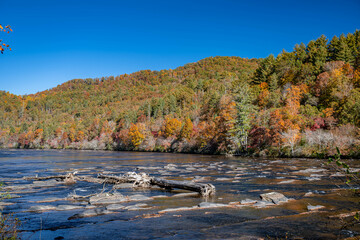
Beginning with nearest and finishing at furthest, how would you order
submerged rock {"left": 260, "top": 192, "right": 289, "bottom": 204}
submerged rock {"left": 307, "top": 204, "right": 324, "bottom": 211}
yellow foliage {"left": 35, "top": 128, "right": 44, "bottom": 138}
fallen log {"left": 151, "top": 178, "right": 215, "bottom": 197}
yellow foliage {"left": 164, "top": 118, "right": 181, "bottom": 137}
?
submerged rock {"left": 307, "top": 204, "right": 324, "bottom": 211}
submerged rock {"left": 260, "top": 192, "right": 289, "bottom": 204}
fallen log {"left": 151, "top": 178, "right": 215, "bottom": 197}
yellow foliage {"left": 164, "top": 118, "right": 181, "bottom": 137}
yellow foliage {"left": 35, "top": 128, "right": 44, "bottom": 138}

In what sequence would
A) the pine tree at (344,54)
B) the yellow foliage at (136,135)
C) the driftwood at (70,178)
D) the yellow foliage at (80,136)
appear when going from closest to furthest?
the driftwood at (70,178), the pine tree at (344,54), the yellow foliage at (136,135), the yellow foliage at (80,136)

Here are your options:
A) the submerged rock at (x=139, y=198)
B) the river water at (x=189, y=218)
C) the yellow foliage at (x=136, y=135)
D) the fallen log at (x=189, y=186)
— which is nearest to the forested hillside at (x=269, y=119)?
the yellow foliage at (x=136, y=135)

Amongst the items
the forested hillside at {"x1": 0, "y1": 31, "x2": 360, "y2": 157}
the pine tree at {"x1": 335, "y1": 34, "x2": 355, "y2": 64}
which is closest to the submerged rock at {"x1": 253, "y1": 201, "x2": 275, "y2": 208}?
the forested hillside at {"x1": 0, "y1": 31, "x2": 360, "y2": 157}

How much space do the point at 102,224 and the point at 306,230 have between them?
7705mm

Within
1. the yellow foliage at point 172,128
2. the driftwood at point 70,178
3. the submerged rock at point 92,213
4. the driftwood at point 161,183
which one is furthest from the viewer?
the yellow foliage at point 172,128

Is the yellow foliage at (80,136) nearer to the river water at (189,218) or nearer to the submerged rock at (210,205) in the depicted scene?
the river water at (189,218)

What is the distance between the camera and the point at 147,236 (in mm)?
8539

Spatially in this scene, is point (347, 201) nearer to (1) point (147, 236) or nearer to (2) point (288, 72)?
(1) point (147, 236)

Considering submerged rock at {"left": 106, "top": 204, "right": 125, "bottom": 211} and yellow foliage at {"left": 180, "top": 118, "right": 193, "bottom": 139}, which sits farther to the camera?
yellow foliage at {"left": 180, "top": 118, "right": 193, "bottom": 139}

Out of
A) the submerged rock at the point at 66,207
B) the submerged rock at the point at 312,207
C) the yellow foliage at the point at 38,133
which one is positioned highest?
the yellow foliage at the point at 38,133

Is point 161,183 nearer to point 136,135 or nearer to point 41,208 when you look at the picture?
point 41,208

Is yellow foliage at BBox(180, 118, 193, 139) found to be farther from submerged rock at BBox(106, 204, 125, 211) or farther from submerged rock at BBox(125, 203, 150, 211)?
submerged rock at BBox(106, 204, 125, 211)

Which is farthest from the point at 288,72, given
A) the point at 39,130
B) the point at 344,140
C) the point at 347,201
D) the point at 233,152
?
the point at 39,130

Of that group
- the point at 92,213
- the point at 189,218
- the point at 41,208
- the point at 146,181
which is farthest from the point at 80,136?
the point at 189,218
